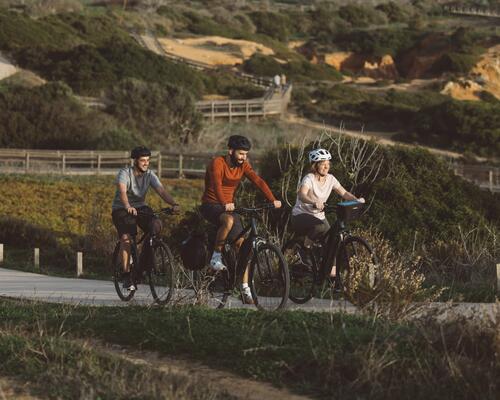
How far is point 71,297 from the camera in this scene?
13.5m

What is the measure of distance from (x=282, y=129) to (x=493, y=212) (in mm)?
38592

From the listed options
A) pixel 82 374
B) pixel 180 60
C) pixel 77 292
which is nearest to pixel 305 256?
pixel 77 292

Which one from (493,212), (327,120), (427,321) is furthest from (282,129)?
(427,321)

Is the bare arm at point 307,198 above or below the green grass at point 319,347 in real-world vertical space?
above

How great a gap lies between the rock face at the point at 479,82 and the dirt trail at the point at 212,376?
71285 millimetres

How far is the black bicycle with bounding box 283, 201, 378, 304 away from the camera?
11617 millimetres

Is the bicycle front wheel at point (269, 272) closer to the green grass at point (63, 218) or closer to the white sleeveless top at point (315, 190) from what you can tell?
the white sleeveless top at point (315, 190)

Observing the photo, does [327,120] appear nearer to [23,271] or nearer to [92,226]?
[92,226]

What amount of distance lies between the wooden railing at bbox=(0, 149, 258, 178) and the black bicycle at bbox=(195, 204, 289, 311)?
1121 inches

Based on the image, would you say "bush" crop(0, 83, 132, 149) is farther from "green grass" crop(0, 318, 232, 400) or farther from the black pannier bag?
"green grass" crop(0, 318, 232, 400)

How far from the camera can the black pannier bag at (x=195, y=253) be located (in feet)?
39.1

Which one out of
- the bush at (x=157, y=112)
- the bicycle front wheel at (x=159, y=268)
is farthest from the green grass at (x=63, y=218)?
the bush at (x=157, y=112)

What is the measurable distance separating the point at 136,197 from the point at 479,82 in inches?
2807

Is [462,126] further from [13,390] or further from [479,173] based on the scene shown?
[13,390]
